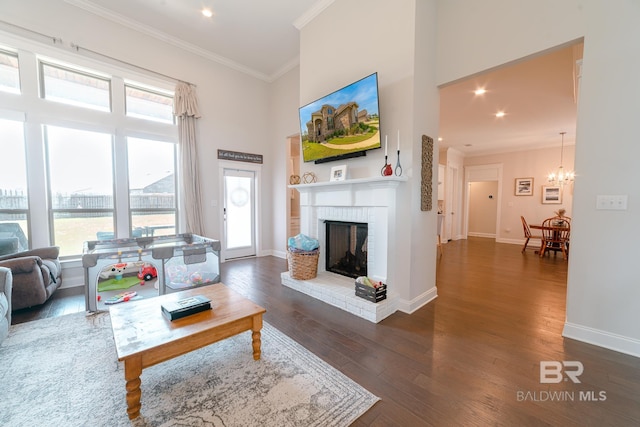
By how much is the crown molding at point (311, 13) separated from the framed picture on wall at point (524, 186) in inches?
299

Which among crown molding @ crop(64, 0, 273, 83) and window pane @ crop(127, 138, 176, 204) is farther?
window pane @ crop(127, 138, 176, 204)

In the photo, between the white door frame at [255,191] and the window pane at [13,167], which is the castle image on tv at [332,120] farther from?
the window pane at [13,167]

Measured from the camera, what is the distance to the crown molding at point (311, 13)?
11.2 ft

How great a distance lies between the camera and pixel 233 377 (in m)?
1.69

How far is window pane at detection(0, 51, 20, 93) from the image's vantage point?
10.3ft

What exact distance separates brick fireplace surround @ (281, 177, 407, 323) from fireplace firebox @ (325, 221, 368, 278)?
0.39ft

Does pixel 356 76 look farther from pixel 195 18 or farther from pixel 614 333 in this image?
pixel 614 333

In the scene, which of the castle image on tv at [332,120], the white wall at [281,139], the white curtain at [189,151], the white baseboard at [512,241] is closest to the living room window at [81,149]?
the white curtain at [189,151]

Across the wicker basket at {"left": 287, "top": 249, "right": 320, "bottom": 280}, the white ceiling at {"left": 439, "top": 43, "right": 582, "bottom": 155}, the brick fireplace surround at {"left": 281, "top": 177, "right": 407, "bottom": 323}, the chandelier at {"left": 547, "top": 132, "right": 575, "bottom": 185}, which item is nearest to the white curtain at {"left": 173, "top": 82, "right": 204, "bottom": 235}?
the brick fireplace surround at {"left": 281, "top": 177, "right": 407, "bottom": 323}

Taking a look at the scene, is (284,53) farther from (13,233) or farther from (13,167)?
(13,233)

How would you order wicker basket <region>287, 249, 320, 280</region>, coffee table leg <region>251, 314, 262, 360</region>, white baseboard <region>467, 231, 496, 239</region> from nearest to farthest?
coffee table leg <region>251, 314, 262, 360</region>
wicker basket <region>287, 249, 320, 280</region>
white baseboard <region>467, 231, 496, 239</region>

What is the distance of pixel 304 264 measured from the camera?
3.32 metres

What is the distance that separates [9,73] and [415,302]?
5843mm

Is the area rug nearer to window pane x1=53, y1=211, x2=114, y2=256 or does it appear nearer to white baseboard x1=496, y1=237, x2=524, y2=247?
window pane x1=53, y1=211, x2=114, y2=256
